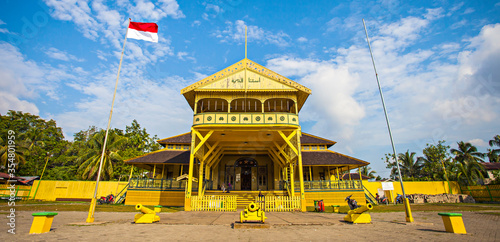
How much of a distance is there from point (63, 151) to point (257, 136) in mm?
44151

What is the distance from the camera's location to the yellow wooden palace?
1616cm

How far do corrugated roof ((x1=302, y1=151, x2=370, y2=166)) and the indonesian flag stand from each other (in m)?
17.6

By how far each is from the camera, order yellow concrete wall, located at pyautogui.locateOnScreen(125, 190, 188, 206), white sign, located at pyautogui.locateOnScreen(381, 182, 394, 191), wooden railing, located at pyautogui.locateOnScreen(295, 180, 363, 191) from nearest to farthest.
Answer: wooden railing, located at pyautogui.locateOnScreen(295, 180, 363, 191)
yellow concrete wall, located at pyautogui.locateOnScreen(125, 190, 188, 206)
white sign, located at pyautogui.locateOnScreen(381, 182, 394, 191)

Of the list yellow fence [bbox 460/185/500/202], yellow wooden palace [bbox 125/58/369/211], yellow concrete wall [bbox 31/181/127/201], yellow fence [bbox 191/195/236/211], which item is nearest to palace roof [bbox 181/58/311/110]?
yellow wooden palace [bbox 125/58/369/211]

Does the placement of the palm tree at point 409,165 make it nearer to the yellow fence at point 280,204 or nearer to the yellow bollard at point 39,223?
the yellow fence at point 280,204

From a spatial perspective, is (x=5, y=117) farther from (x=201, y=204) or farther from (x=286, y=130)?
(x=286, y=130)

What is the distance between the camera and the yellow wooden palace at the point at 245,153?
16156mm

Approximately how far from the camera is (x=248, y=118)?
16250 millimetres

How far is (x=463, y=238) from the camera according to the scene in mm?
5586

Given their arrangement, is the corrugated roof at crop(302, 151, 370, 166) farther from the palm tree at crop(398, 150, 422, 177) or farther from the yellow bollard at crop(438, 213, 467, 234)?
the palm tree at crop(398, 150, 422, 177)

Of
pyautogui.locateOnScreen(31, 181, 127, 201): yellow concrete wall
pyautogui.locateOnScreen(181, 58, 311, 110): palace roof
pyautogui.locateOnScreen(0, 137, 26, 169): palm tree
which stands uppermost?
pyautogui.locateOnScreen(181, 58, 311, 110): palace roof

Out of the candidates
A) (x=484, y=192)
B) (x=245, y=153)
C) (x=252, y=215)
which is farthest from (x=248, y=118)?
(x=484, y=192)

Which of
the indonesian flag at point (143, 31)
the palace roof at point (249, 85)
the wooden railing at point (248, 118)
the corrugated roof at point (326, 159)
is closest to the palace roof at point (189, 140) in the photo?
the corrugated roof at point (326, 159)

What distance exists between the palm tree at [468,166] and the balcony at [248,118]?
2937 cm
